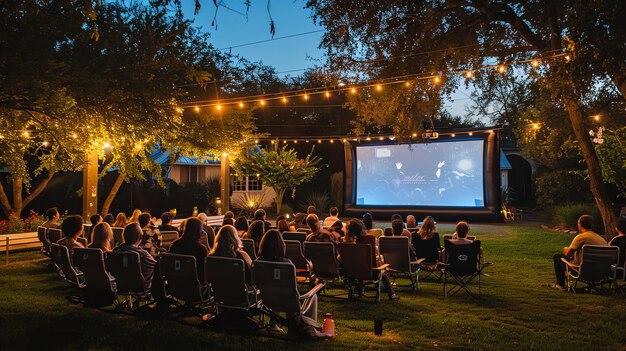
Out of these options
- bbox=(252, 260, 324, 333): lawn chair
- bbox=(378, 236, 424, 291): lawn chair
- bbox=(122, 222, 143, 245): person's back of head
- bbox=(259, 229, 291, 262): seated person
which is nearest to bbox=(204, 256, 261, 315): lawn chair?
bbox=(252, 260, 324, 333): lawn chair

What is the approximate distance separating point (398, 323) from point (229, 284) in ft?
6.59

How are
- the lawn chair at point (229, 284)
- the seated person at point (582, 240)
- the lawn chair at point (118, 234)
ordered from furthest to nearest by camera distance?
the lawn chair at point (118, 234) → the seated person at point (582, 240) → the lawn chair at point (229, 284)

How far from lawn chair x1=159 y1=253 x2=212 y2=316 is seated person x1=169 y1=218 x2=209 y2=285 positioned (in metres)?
0.23

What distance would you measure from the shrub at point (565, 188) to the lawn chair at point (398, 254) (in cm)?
1669

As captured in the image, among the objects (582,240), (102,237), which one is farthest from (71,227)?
(582,240)

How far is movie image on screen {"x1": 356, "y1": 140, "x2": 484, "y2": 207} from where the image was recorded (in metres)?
19.8

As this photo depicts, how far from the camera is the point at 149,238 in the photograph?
293 inches

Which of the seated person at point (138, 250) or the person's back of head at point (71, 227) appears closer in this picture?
the seated person at point (138, 250)

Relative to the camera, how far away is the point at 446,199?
66.3 ft

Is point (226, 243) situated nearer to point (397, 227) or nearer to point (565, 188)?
point (397, 227)

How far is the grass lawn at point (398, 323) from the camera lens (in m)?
5.01

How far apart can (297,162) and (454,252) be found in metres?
15.4

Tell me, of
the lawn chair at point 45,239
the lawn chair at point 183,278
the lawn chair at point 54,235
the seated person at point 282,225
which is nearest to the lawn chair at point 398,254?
the seated person at point 282,225

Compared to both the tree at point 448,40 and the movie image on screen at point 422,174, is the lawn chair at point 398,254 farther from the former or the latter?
the movie image on screen at point 422,174
